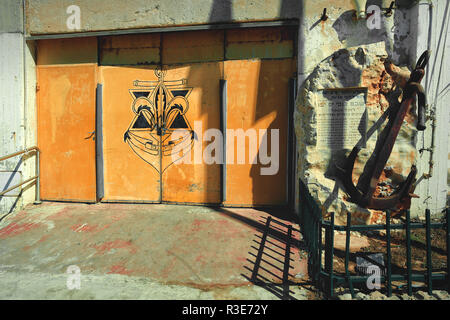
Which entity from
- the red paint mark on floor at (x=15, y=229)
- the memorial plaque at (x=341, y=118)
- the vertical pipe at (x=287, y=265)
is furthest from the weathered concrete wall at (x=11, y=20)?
the vertical pipe at (x=287, y=265)

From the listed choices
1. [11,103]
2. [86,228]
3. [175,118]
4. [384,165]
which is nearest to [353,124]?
[384,165]

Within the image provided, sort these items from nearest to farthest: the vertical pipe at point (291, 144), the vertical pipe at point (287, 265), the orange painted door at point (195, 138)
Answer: the vertical pipe at point (287, 265), the vertical pipe at point (291, 144), the orange painted door at point (195, 138)

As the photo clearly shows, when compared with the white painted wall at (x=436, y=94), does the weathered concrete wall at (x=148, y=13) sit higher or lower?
higher

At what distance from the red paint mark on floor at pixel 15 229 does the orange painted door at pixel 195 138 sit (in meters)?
2.36

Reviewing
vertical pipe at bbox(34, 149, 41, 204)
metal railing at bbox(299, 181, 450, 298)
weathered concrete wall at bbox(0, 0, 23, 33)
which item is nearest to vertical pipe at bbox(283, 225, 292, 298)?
metal railing at bbox(299, 181, 450, 298)

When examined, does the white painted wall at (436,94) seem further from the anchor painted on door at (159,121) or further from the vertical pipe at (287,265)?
the anchor painted on door at (159,121)

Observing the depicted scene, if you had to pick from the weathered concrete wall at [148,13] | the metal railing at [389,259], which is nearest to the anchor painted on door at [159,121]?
the weathered concrete wall at [148,13]

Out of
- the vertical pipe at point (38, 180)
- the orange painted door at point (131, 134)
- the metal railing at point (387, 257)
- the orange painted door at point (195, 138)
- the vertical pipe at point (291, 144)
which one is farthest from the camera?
the vertical pipe at point (38, 180)

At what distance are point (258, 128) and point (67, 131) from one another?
3877 mm

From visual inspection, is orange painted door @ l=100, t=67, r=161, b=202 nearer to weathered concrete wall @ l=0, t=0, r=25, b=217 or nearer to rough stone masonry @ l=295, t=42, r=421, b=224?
weathered concrete wall @ l=0, t=0, r=25, b=217

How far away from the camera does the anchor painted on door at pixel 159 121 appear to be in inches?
195

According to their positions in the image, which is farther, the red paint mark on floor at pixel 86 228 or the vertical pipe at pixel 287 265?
the red paint mark on floor at pixel 86 228

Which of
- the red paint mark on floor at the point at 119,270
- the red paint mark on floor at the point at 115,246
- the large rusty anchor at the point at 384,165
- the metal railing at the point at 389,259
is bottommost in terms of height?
the red paint mark on floor at the point at 119,270
